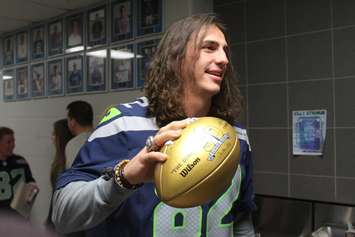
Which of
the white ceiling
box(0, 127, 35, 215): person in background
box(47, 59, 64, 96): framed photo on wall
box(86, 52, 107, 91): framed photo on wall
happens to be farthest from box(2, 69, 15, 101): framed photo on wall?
box(86, 52, 107, 91): framed photo on wall

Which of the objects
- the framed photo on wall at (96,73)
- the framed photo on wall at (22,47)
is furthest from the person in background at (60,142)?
the framed photo on wall at (22,47)

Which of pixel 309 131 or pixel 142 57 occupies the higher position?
pixel 142 57

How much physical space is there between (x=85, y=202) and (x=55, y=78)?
9.53 ft

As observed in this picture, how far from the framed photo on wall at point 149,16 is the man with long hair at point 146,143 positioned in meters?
1.75

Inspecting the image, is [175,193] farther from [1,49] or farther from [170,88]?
[1,49]

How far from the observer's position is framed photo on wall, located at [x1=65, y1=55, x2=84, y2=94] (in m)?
3.30

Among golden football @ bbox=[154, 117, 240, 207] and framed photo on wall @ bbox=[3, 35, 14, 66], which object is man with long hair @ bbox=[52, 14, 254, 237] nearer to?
golden football @ bbox=[154, 117, 240, 207]

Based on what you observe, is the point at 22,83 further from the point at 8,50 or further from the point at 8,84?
the point at 8,50

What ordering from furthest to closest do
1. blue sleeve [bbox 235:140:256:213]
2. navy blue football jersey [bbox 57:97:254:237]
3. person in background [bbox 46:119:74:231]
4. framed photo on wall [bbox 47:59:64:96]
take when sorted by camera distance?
framed photo on wall [bbox 47:59:64:96], person in background [bbox 46:119:74:231], blue sleeve [bbox 235:140:256:213], navy blue football jersey [bbox 57:97:254:237]

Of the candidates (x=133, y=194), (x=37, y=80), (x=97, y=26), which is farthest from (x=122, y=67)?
(x=133, y=194)

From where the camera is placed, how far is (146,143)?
0.82 meters

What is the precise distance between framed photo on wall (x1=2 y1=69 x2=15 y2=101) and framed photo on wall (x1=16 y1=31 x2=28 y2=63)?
→ 170 millimetres

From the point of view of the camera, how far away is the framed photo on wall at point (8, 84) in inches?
157

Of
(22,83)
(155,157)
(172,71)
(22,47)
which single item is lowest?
(155,157)
